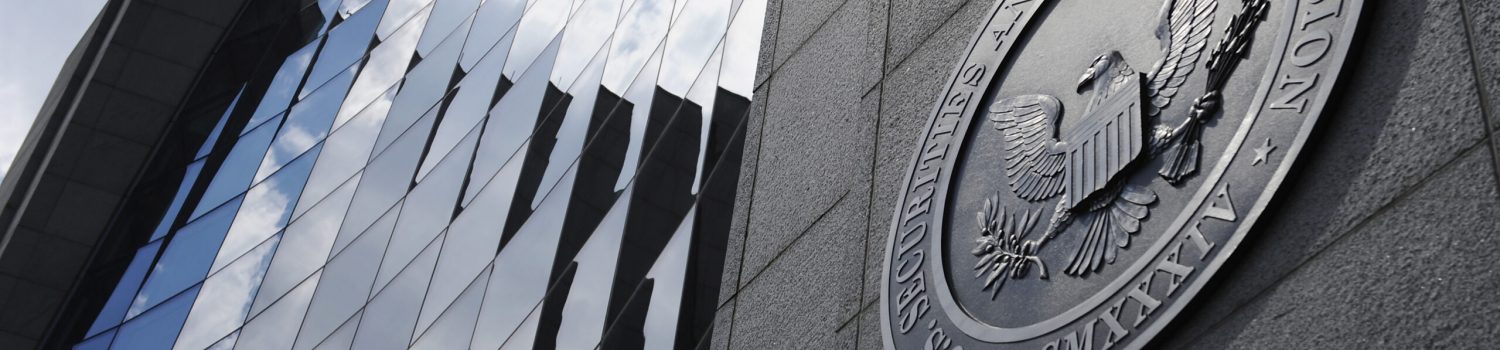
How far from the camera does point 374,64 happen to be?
29594mm

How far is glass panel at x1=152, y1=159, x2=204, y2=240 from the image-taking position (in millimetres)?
32044

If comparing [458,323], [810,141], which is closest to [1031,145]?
[810,141]

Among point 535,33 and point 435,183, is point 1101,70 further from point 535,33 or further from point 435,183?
point 535,33

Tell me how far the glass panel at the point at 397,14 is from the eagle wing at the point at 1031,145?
24696 millimetres

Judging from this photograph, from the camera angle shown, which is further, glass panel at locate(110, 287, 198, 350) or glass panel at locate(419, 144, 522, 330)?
glass panel at locate(110, 287, 198, 350)

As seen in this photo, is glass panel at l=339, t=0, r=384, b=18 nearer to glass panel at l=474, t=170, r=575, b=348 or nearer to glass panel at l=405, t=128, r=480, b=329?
glass panel at l=405, t=128, r=480, b=329

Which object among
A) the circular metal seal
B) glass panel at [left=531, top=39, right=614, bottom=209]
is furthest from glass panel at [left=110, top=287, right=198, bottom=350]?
the circular metal seal

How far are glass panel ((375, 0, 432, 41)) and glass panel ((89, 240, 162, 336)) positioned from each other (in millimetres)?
6470

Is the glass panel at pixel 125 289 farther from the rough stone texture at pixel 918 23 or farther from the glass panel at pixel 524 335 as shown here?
the rough stone texture at pixel 918 23

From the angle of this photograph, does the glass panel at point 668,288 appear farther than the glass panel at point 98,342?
No

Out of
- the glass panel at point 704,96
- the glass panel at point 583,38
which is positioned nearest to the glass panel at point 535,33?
the glass panel at point 583,38

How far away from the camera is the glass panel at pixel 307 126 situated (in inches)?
1166

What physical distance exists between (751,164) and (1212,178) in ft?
12.7

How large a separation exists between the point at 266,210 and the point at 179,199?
5.03 meters
